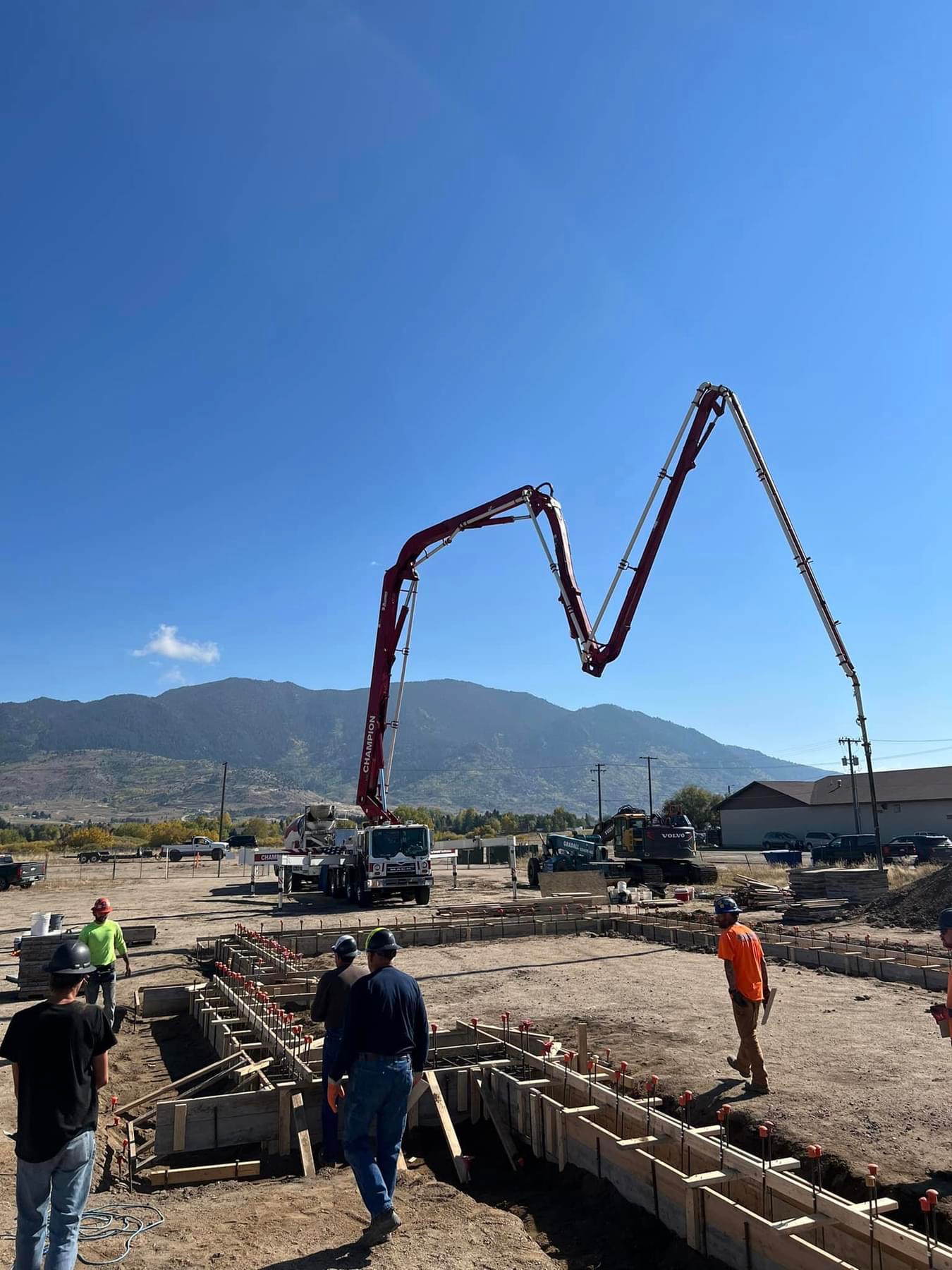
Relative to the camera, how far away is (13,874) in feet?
128

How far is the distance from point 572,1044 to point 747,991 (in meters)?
3.06

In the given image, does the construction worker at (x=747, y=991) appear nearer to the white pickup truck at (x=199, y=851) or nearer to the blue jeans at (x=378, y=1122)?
the blue jeans at (x=378, y=1122)

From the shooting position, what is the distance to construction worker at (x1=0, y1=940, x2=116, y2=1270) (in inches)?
164

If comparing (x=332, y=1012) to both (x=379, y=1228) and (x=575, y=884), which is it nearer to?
(x=379, y=1228)

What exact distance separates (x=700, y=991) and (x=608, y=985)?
4.91 feet

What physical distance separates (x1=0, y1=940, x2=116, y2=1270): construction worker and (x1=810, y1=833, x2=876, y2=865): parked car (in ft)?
134

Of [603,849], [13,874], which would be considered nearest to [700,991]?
[603,849]

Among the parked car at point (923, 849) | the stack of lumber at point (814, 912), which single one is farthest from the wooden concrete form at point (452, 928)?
the parked car at point (923, 849)

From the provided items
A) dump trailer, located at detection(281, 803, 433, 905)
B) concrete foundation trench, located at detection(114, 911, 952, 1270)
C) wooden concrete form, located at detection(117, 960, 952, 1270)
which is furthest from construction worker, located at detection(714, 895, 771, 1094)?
dump trailer, located at detection(281, 803, 433, 905)

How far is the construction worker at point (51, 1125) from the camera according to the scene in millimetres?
4156

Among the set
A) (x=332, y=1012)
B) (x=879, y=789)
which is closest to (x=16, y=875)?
(x=332, y=1012)

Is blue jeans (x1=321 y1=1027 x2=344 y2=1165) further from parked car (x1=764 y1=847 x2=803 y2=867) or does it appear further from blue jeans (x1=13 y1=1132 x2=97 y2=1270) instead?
parked car (x1=764 y1=847 x2=803 y2=867)

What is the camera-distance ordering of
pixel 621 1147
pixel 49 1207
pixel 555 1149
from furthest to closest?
pixel 555 1149
pixel 621 1147
pixel 49 1207

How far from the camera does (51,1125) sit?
4156mm
